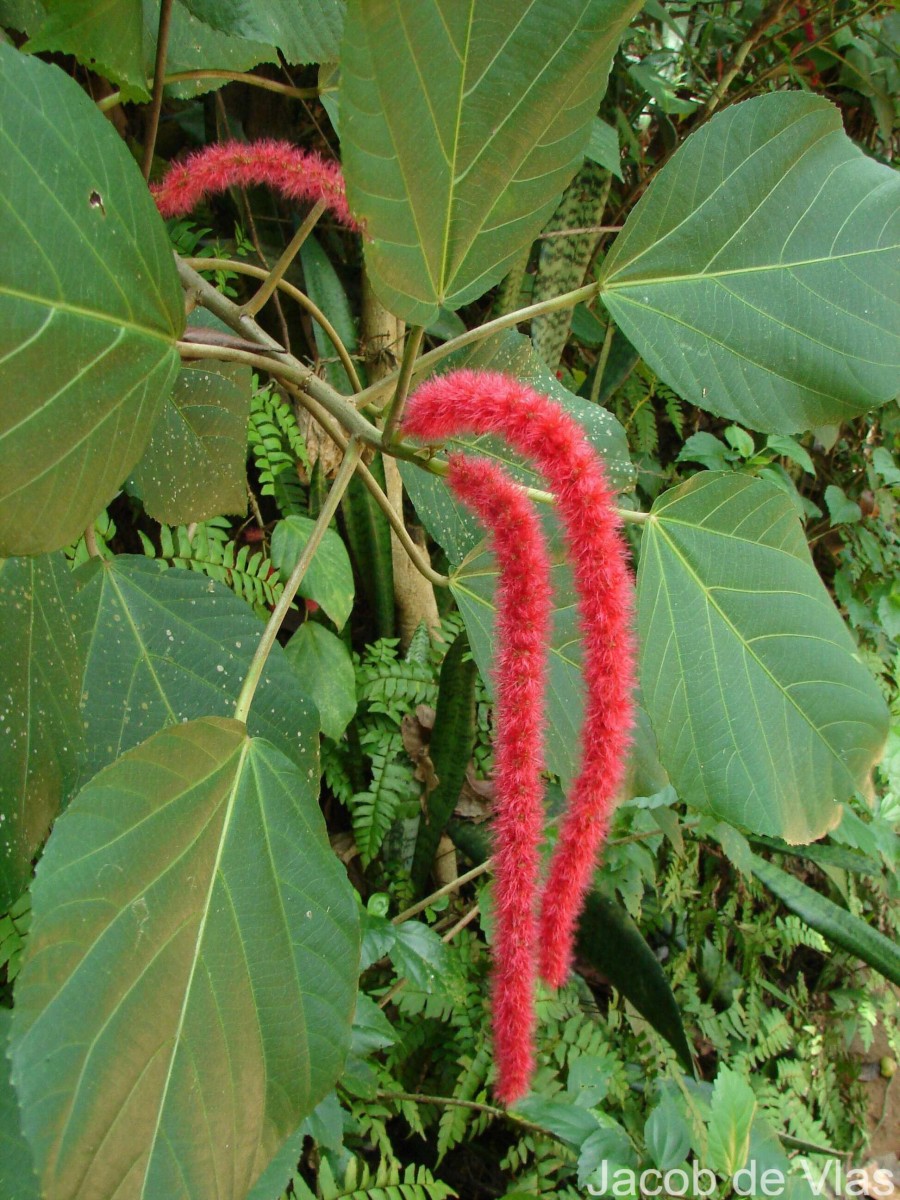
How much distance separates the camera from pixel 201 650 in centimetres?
60

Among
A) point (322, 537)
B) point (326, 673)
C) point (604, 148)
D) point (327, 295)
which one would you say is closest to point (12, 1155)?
point (322, 537)

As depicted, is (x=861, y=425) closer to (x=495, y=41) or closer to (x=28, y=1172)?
(x=495, y=41)

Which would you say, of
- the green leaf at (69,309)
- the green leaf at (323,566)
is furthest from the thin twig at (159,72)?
the green leaf at (323,566)

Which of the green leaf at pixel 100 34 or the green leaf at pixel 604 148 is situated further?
the green leaf at pixel 604 148

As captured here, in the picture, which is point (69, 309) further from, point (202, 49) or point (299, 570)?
point (202, 49)

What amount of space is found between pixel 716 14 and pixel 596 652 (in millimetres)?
2206

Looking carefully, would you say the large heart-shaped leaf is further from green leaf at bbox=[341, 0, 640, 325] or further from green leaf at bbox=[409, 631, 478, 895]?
green leaf at bbox=[409, 631, 478, 895]

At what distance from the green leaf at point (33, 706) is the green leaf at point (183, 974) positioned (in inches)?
4.4

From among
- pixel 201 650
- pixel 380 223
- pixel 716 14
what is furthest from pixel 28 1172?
pixel 716 14

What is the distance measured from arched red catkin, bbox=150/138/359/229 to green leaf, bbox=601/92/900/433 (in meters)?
0.24

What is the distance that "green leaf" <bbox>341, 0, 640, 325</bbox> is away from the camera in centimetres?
36

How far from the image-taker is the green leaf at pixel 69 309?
0.33m

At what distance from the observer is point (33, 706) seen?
1.63ft

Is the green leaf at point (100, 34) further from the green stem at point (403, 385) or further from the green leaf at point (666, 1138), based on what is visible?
the green leaf at point (666, 1138)
